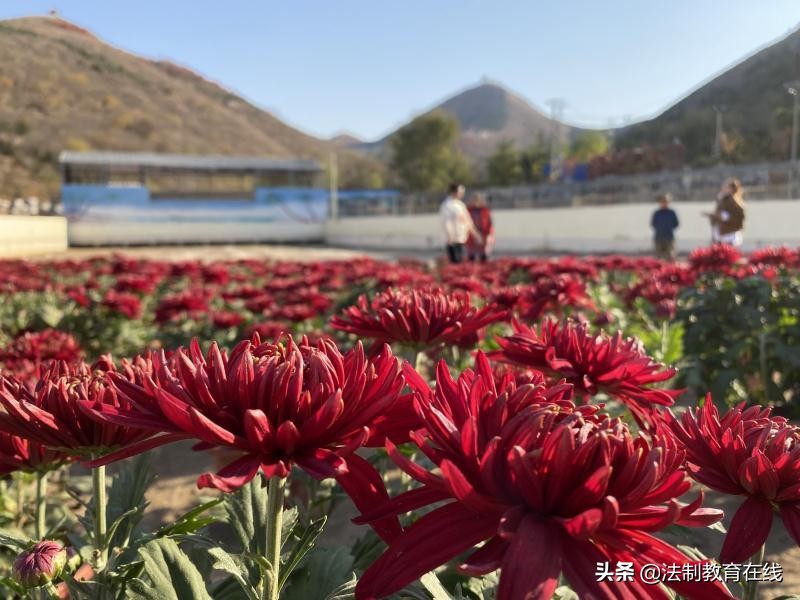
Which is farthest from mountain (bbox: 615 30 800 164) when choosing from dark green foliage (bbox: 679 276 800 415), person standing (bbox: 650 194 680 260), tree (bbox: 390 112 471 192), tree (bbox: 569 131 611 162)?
dark green foliage (bbox: 679 276 800 415)

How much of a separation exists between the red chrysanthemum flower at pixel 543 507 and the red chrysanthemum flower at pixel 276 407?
0.09m

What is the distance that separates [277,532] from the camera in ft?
2.67

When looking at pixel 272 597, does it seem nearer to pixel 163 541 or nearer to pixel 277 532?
pixel 277 532

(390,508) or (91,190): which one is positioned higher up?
(91,190)

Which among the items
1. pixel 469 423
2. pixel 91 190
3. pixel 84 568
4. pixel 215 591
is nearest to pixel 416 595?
pixel 469 423

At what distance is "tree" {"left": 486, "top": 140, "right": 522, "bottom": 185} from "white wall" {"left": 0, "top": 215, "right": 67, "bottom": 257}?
150 ft

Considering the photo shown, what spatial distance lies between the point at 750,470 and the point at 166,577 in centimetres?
82

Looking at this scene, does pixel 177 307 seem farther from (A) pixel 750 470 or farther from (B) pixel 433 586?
(A) pixel 750 470

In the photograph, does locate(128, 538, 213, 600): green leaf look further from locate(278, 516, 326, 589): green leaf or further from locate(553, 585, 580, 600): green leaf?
locate(553, 585, 580, 600): green leaf

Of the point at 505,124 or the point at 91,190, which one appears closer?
the point at 91,190

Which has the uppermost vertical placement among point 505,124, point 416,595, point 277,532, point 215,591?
point 505,124

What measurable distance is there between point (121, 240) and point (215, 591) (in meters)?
28.3

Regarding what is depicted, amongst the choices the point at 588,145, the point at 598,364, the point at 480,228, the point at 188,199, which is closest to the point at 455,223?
the point at 480,228

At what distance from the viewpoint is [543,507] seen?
2.12 ft
